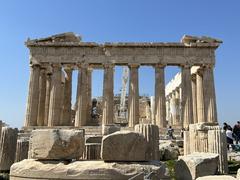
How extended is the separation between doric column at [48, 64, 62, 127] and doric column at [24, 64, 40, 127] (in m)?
1.50

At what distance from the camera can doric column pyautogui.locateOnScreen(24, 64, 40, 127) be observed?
29031mm

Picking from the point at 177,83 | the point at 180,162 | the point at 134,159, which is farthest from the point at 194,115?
the point at 134,159

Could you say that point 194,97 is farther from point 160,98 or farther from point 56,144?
point 56,144

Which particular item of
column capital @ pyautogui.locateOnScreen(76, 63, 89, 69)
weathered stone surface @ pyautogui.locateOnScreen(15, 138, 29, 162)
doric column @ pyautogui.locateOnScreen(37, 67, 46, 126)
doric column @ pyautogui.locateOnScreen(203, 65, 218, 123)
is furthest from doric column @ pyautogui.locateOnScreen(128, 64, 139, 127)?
weathered stone surface @ pyautogui.locateOnScreen(15, 138, 29, 162)

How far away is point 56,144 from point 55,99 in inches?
904

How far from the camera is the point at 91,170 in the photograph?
22.0 feet

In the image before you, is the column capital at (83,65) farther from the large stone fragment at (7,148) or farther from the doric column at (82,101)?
the large stone fragment at (7,148)

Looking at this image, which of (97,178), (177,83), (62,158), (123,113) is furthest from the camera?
(123,113)

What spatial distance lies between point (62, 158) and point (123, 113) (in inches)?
1890

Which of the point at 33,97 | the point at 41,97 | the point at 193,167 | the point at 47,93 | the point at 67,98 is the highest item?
the point at 47,93

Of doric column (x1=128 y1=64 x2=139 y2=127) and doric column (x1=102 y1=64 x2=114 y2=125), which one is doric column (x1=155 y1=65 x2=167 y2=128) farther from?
doric column (x1=102 y1=64 x2=114 y2=125)

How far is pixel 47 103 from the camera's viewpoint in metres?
31.2

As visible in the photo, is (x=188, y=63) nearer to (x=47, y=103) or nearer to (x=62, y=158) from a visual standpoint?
(x=47, y=103)

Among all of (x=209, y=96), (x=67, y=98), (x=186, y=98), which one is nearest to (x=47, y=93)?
(x=67, y=98)
